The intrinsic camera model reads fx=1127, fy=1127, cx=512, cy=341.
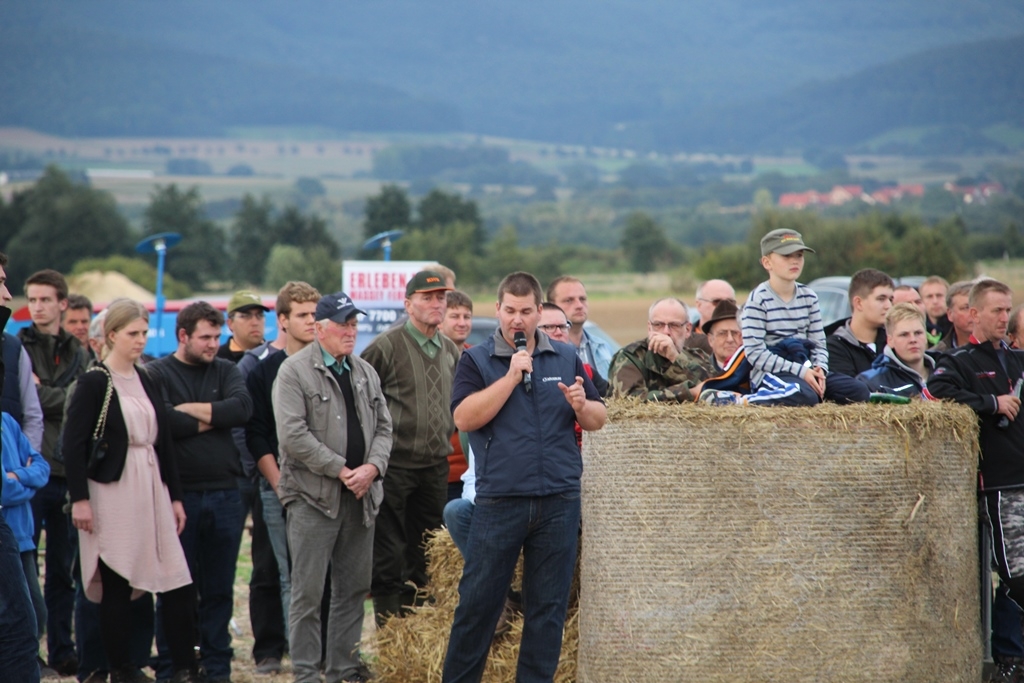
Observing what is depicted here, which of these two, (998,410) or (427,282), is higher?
(427,282)

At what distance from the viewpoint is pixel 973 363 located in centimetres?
580

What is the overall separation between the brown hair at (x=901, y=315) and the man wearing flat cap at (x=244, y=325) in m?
3.98

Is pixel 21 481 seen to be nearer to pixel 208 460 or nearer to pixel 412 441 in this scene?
pixel 208 460

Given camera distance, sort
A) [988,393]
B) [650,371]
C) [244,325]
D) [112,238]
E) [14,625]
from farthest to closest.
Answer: [112,238]
[244,325]
[650,371]
[988,393]
[14,625]

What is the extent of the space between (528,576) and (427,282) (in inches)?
87.2

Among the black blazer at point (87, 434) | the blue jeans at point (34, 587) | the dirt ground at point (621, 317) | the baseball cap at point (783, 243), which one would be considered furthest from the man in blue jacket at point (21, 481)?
the dirt ground at point (621, 317)

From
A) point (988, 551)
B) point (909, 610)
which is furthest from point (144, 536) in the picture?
point (988, 551)

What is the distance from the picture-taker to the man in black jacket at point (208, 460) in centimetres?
627

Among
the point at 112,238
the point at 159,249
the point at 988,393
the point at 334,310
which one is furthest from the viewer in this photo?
the point at 112,238

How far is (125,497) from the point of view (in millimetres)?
5820

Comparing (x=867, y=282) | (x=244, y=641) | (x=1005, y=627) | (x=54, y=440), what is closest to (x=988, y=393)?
(x=867, y=282)

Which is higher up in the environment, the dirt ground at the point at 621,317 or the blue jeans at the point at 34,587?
the dirt ground at the point at 621,317

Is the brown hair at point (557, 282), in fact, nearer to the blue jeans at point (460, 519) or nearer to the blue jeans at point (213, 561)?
the blue jeans at point (460, 519)

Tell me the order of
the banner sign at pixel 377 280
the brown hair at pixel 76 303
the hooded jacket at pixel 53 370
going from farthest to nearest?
the banner sign at pixel 377 280, the brown hair at pixel 76 303, the hooded jacket at pixel 53 370
